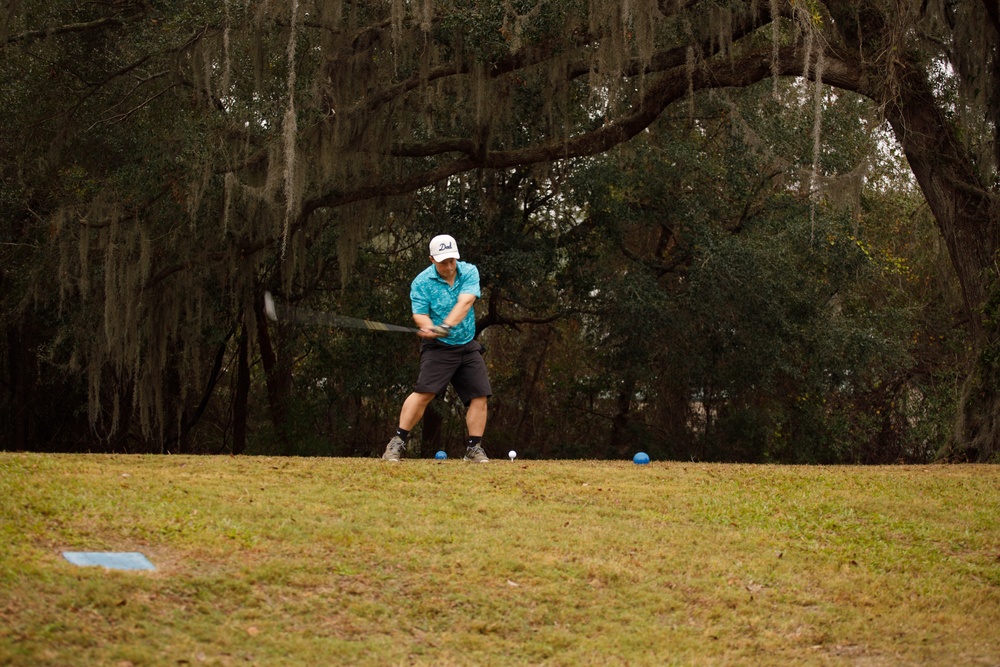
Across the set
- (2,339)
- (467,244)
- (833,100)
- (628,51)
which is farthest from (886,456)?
(2,339)

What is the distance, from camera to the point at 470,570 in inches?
249

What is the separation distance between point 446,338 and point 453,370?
0.30 metres

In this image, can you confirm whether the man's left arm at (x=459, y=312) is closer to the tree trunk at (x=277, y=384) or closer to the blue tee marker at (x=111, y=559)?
the blue tee marker at (x=111, y=559)

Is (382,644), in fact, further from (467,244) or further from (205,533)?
(467,244)

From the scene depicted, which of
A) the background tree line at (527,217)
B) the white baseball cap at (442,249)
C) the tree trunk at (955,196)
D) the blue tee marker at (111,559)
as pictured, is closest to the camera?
the blue tee marker at (111,559)

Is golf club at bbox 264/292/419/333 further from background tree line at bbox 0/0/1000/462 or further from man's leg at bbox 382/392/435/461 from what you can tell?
man's leg at bbox 382/392/435/461

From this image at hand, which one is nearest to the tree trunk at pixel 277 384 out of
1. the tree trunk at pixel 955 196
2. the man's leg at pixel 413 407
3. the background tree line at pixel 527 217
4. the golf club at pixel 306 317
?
the background tree line at pixel 527 217

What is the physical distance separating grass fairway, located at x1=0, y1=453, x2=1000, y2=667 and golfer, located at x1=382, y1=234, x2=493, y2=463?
0.64 m

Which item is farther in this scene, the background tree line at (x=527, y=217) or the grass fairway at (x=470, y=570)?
the background tree line at (x=527, y=217)

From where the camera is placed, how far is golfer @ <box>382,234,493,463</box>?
29.5ft

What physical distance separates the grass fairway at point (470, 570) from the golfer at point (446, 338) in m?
0.64

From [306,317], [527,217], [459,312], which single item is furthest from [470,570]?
[527,217]

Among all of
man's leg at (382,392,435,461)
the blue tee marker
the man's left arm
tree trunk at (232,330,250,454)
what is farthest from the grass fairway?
tree trunk at (232,330,250,454)

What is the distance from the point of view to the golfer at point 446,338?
354 inches
